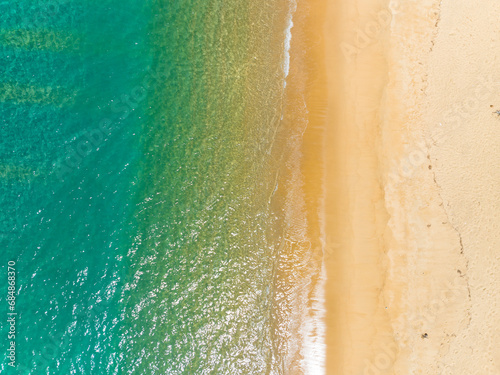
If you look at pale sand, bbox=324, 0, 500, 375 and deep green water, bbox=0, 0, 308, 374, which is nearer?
pale sand, bbox=324, 0, 500, 375

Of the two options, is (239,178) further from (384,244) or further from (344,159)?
(384,244)

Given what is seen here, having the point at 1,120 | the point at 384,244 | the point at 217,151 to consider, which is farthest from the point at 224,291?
the point at 1,120

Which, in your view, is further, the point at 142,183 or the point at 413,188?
the point at 142,183

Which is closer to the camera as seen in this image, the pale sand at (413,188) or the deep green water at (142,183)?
the pale sand at (413,188)
